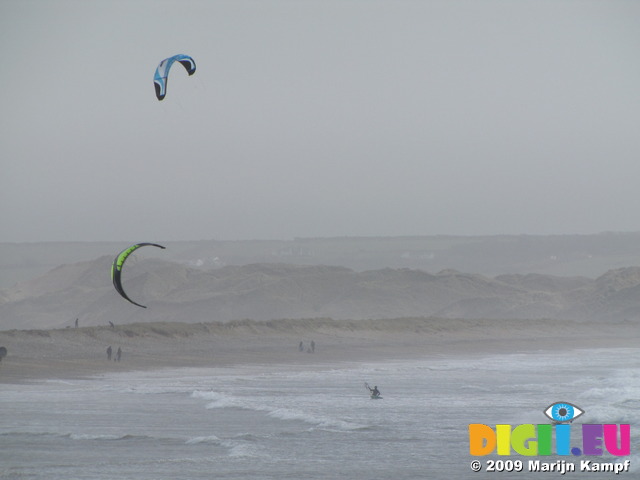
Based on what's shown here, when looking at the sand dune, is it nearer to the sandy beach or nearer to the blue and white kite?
the sandy beach

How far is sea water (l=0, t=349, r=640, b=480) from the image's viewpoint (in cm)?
1591

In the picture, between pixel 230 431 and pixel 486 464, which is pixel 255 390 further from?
pixel 486 464

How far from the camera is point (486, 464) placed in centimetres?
1627

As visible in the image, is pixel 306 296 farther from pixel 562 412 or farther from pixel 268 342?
pixel 562 412

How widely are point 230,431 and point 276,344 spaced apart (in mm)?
26287

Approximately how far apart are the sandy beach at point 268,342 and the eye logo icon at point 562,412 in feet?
45.1

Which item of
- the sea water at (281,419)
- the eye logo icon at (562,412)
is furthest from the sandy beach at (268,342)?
the eye logo icon at (562,412)

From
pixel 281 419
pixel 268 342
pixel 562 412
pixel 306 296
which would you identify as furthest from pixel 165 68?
pixel 306 296

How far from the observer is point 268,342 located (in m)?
46.2

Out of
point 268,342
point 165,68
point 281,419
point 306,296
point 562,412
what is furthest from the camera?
point 306,296

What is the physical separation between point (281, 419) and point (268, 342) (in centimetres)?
2549

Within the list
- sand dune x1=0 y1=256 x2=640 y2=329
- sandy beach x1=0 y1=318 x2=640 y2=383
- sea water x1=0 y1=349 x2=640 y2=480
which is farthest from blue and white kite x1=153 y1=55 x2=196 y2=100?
sand dune x1=0 y1=256 x2=640 y2=329

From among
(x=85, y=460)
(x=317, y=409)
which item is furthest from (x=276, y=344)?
(x=85, y=460)

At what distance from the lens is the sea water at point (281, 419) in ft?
52.2
